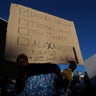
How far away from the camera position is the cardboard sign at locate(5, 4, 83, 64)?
2.88m

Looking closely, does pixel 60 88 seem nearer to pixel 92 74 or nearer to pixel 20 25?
pixel 92 74

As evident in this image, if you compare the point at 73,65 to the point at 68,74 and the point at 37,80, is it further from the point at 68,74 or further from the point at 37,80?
the point at 37,80

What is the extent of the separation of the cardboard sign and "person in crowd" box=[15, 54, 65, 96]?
0.25 meters

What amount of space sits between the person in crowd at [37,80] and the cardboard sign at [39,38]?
0.25 meters

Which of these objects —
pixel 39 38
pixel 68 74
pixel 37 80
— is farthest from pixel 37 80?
pixel 39 38

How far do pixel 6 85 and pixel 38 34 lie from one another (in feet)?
1.97

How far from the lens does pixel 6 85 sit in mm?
3045

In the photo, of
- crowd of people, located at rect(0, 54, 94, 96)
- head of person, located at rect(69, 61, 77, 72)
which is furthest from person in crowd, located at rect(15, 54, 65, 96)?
head of person, located at rect(69, 61, 77, 72)

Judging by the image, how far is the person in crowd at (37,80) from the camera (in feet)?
8.19

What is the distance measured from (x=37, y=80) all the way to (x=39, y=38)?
0.64m

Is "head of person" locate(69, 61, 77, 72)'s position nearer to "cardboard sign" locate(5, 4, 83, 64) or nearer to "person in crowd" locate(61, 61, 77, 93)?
"person in crowd" locate(61, 61, 77, 93)

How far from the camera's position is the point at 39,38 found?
3090 millimetres

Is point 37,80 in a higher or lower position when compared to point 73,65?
lower

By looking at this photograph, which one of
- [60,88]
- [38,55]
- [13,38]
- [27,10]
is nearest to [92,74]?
[60,88]
